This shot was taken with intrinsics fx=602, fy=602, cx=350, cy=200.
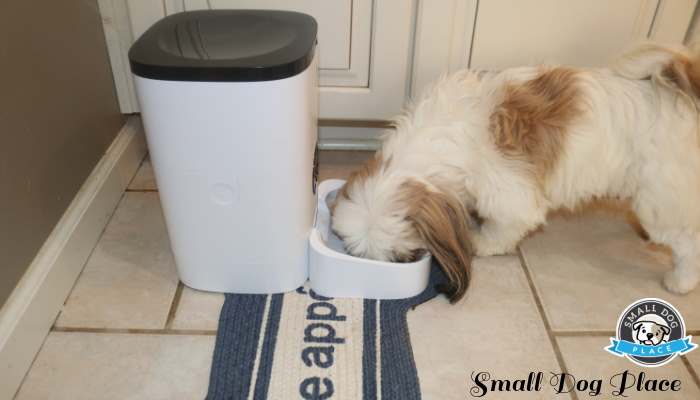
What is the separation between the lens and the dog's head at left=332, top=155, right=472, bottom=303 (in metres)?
1.34

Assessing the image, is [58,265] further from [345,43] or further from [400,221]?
[345,43]

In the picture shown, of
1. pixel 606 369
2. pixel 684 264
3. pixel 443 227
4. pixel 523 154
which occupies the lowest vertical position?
pixel 606 369

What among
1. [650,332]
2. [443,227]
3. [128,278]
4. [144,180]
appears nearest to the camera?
[443,227]

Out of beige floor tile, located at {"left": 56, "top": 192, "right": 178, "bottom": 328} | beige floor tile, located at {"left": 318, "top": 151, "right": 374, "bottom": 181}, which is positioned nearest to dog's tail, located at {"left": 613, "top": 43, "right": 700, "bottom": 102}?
beige floor tile, located at {"left": 318, "top": 151, "right": 374, "bottom": 181}

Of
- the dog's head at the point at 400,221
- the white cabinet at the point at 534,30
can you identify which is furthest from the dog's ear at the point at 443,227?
the white cabinet at the point at 534,30

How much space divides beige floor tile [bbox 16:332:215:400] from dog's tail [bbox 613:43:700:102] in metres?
1.18

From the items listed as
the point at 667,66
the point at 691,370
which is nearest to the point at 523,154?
the point at 667,66

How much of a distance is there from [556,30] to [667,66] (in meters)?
0.43

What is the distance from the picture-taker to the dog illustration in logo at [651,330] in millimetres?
1438

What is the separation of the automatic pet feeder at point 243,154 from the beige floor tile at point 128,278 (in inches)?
4.3

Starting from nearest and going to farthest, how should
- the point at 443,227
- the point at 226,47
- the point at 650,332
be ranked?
the point at 226,47 → the point at 443,227 → the point at 650,332

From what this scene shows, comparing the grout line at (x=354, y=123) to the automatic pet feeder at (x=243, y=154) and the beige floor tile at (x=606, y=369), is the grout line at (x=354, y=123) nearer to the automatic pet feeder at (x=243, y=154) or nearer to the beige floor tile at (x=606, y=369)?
the automatic pet feeder at (x=243, y=154)

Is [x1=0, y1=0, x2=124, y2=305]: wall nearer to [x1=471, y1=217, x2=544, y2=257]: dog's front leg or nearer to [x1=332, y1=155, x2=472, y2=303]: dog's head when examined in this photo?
[x1=332, y1=155, x2=472, y2=303]: dog's head

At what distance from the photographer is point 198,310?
58.6 inches
